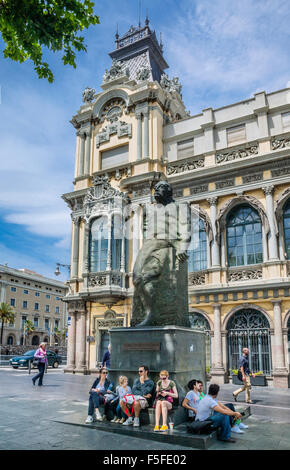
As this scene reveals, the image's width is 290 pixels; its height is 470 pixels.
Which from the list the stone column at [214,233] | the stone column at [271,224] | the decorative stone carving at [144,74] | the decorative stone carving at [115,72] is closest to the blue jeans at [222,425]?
the stone column at [271,224]

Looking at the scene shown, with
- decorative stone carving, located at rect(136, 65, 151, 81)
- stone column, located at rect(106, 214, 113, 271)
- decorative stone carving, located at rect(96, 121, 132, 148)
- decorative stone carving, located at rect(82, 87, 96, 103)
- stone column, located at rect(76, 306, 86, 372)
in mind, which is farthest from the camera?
decorative stone carving, located at rect(82, 87, 96, 103)

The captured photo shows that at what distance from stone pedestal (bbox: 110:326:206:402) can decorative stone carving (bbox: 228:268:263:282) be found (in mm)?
11617

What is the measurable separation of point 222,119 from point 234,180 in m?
4.05

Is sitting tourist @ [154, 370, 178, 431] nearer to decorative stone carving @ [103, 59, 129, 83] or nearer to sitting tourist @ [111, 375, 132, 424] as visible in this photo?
sitting tourist @ [111, 375, 132, 424]

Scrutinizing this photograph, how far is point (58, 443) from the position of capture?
18.9 ft

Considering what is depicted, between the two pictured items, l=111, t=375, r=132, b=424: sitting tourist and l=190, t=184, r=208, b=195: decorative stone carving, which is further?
l=190, t=184, r=208, b=195: decorative stone carving

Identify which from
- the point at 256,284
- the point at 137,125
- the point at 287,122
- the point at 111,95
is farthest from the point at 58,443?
the point at 111,95

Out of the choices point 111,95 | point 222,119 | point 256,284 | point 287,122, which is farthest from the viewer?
point 111,95

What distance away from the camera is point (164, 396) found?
21.5 feet

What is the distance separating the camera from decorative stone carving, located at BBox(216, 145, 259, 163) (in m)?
20.7

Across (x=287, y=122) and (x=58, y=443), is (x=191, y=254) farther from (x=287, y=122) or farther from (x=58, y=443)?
(x=58, y=443)

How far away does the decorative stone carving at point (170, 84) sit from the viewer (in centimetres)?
2662

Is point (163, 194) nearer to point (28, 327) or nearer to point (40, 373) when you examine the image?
point (40, 373)

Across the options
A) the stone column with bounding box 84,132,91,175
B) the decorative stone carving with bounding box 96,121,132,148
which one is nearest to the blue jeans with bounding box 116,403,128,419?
the decorative stone carving with bounding box 96,121,132,148
